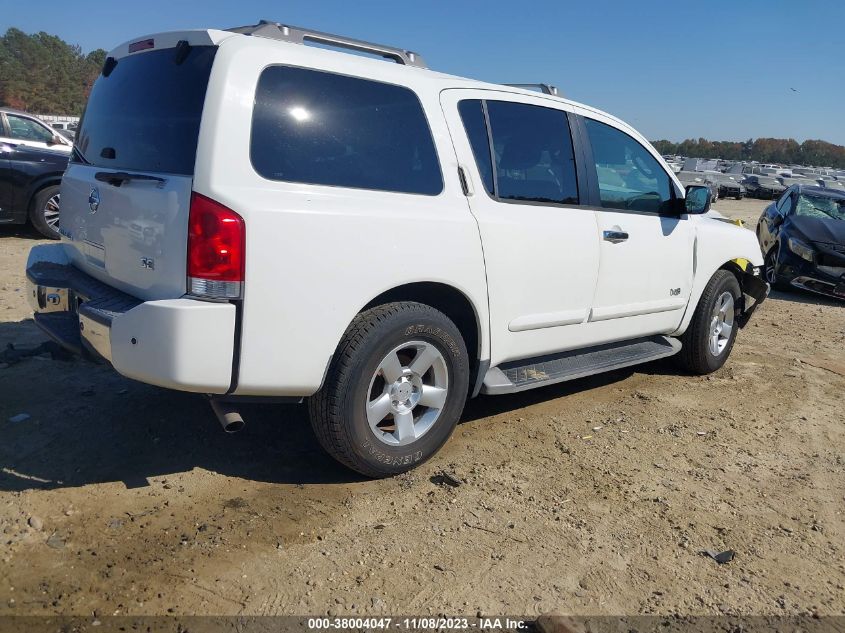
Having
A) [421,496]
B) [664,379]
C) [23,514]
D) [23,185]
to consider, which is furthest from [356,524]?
[23,185]

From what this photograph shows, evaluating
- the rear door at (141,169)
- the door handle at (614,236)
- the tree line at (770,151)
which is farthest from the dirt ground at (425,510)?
the tree line at (770,151)

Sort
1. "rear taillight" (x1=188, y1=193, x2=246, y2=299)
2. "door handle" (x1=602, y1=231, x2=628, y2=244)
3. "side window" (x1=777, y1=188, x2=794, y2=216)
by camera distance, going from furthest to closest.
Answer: "side window" (x1=777, y1=188, x2=794, y2=216) → "door handle" (x1=602, y1=231, x2=628, y2=244) → "rear taillight" (x1=188, y1=193, x2=246, y2=299)

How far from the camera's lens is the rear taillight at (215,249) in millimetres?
2768

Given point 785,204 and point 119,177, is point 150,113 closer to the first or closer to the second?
point 119,177

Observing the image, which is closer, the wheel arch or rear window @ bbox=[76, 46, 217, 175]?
rear window @ bbox=[76, 46, 217, 175]

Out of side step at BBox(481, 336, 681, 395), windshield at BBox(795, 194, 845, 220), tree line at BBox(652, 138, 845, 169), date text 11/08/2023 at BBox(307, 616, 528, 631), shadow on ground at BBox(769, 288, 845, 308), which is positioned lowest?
date text 11/08/2023 at BBox(307, 616, 528, 631)

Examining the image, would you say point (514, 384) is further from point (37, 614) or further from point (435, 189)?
point (37, 614)

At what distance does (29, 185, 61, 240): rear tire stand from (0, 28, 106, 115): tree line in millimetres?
62740

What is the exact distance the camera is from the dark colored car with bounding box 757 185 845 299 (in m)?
9.35

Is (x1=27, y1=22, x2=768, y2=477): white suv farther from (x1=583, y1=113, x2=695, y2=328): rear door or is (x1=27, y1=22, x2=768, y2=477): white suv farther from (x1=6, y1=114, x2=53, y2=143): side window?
(x1=6, y1=114, x2=53, y2=143): side window

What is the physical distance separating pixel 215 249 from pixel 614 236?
2.54 m

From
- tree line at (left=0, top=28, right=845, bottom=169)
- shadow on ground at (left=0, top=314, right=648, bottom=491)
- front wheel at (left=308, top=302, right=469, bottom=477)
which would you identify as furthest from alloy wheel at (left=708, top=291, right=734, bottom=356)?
tree line at (left=0, top=28, right=845, bottom=169)

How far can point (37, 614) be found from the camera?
241 centimetres

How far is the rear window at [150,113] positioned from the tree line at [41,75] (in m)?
69.4
